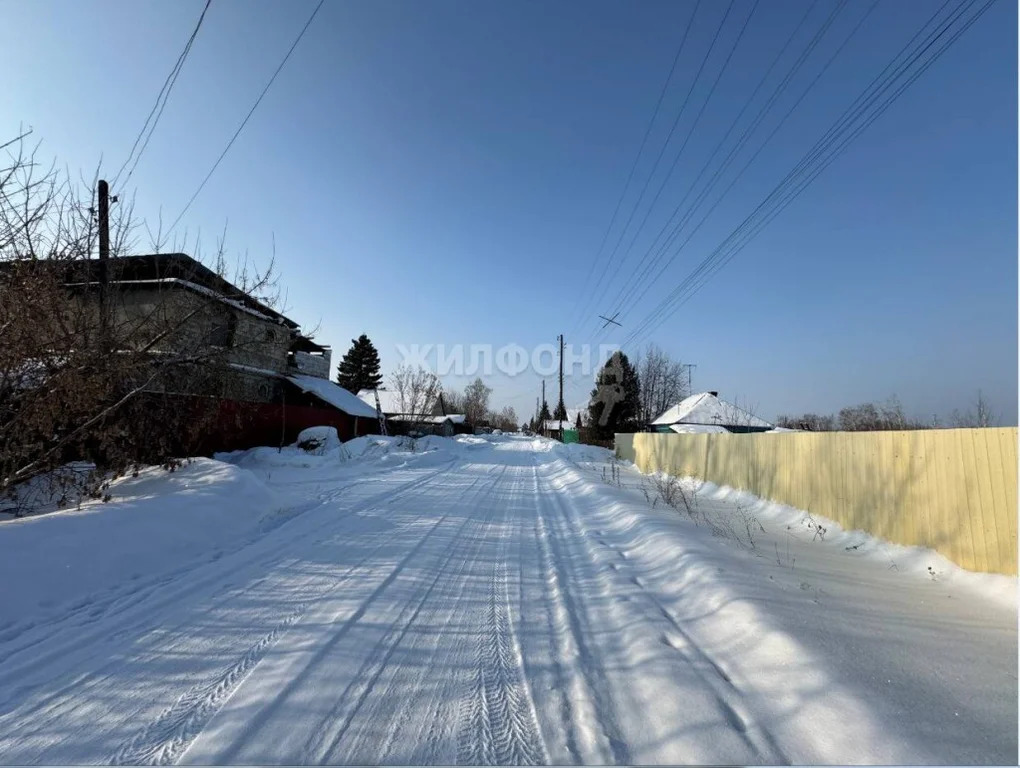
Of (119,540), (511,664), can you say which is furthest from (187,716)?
(119,540)

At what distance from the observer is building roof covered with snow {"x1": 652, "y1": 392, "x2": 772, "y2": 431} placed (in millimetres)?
39719

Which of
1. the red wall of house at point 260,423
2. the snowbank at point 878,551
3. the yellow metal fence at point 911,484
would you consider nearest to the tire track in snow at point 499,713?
the snowbank at point 878,551

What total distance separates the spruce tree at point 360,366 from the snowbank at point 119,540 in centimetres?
6158

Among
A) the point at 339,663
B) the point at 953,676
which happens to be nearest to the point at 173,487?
the point at 339,663

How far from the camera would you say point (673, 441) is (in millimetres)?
17594

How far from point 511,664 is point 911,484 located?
5.91m

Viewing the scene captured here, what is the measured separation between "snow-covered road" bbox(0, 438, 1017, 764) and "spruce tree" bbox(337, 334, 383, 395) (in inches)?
2560

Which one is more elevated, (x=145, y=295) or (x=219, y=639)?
(x=145, y=295)

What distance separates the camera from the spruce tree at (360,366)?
68312mm

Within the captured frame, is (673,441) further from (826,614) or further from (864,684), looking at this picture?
(864,684)

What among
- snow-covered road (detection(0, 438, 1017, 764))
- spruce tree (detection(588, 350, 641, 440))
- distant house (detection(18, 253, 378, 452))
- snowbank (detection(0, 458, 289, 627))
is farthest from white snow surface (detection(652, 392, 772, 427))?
snowbank (detection(0, 458, 289, 627))

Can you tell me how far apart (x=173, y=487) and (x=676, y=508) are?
947 centimetres

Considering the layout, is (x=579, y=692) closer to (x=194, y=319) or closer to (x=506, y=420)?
(x=194, y=319)

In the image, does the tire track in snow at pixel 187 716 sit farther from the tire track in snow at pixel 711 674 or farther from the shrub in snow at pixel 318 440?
the shrub in snow at pixel 318 440
